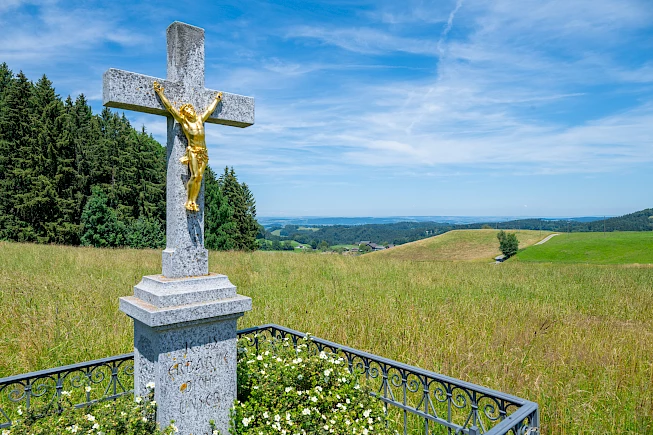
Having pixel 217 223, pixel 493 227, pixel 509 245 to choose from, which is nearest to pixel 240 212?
pixel 217 223

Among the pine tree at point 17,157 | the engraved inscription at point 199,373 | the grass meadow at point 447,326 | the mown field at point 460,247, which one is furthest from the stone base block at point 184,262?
the mown field at point 460,247

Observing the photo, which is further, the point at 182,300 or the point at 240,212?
the point at 240,212

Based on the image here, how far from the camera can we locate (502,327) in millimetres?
5480

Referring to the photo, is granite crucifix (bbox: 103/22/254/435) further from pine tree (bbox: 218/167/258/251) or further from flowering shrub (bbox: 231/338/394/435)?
pine tree (bbox: 218/167/258/251)

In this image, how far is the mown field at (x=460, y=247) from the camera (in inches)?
2042

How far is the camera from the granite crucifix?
2.82 metres

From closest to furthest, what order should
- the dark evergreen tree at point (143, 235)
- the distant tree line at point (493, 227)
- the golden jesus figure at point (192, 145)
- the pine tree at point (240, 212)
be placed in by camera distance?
1. the golden jesus figure at point (192, 145)
2. the dark evergreen tree at point (143, 235)
3. the pine tree at point (240, 212)
4. the distant tree line at point (493, 227)

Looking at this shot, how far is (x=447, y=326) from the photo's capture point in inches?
215

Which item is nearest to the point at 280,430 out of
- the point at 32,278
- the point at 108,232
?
the point at 32,278

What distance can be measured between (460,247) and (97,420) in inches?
2349

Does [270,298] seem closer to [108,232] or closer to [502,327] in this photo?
[502,327]

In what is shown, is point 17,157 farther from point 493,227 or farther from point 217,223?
point 493,227

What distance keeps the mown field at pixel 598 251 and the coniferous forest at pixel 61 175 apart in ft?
100

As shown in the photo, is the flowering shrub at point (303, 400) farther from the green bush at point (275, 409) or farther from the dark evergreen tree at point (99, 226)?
the dark evergreen tree at point (99, 226)
